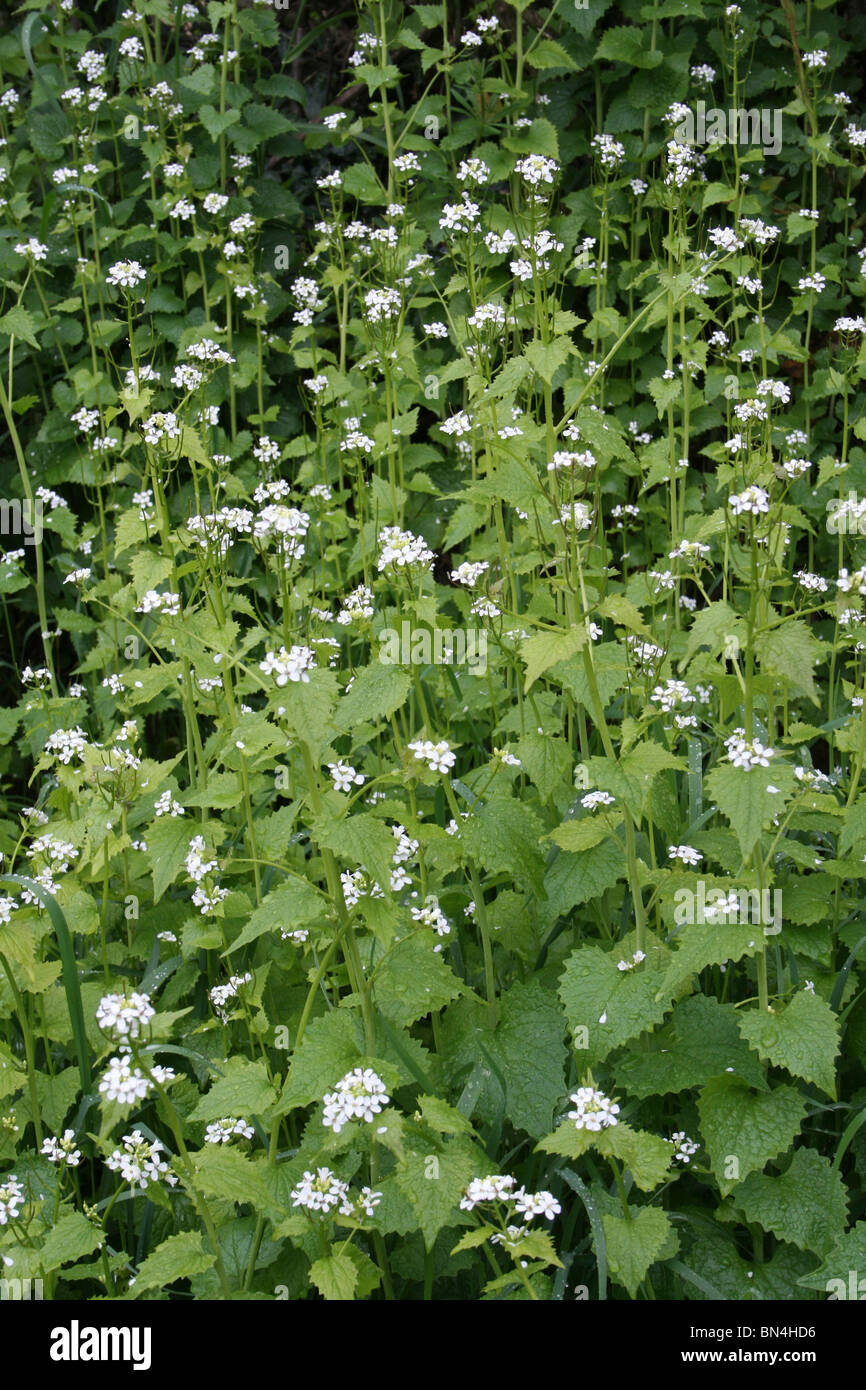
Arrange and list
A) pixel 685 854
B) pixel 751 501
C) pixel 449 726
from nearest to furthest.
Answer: pixel 751 501
pixel 685 854
pixel 449 726

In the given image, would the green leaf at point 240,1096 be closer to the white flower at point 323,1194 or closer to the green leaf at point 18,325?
the white flower at point 323,1194

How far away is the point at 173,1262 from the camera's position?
7.14 feet

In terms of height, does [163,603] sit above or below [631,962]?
above

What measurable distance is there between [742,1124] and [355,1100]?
80 centimetres

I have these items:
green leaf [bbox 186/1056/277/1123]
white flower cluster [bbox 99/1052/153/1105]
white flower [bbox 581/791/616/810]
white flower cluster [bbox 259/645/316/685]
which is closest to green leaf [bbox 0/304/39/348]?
white flower cluster [bbox 259/645/316/685]

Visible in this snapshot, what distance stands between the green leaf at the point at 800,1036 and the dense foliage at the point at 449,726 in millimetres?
10

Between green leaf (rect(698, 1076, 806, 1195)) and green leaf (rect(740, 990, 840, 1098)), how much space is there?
10 centimetres

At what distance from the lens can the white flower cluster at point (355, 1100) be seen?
2.03 meters

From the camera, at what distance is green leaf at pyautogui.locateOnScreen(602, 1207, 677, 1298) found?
85.3 inches

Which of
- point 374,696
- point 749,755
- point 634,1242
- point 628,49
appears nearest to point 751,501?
A: point 749,755

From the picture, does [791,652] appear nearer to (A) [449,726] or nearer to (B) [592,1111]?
(B) [592,1111]

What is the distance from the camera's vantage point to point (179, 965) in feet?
10.5

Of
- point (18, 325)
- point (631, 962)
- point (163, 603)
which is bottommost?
point (631, 962)
